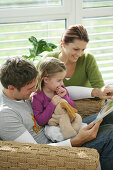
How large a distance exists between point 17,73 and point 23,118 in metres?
0.27

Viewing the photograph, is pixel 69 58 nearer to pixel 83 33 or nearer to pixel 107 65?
pixel 83 33

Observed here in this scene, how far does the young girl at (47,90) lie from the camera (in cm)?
155

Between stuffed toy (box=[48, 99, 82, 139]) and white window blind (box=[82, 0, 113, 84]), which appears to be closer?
stuffed toy (box=[48, 99, 82, 139])

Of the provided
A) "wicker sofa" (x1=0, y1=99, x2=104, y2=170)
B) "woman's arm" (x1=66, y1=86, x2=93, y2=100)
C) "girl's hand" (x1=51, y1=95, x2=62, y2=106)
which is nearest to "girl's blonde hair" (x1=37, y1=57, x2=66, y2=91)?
"girl's hand" (x1=51, y1=95, x2=62, y2=106)

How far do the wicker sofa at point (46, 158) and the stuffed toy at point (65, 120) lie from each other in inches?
11.2

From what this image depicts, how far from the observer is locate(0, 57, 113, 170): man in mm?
1319

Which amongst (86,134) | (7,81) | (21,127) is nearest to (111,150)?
(86,134)

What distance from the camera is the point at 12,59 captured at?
138 cm

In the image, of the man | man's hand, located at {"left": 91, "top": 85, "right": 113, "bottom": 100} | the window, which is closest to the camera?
the man

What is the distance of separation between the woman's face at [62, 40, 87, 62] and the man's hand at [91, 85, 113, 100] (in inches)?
11.2

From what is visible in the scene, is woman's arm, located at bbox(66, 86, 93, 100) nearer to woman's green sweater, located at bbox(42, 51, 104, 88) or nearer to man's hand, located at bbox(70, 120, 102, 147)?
woman's green sweater, located at bbox(42, 51, 104, 88)

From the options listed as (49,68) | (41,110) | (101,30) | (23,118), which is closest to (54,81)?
(49,68)

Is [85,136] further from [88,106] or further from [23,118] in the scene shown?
[88,106]

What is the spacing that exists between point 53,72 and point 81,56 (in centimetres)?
49
